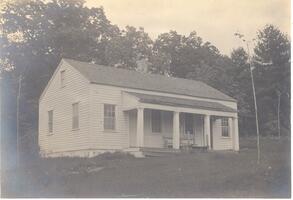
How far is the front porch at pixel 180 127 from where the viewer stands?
1845 cm

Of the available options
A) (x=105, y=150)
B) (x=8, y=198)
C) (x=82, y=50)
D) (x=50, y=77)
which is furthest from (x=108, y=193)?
(x=82, y=50)

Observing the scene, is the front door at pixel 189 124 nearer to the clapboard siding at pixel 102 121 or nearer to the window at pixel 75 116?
the clapboard siding at pixel 102 121

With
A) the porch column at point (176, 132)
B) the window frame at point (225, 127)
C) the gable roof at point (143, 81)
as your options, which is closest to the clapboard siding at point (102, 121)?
the gable roof at point (143, 81)

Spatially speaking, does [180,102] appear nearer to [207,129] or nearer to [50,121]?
[207,129]

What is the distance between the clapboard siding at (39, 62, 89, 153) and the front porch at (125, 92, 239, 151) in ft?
4.93

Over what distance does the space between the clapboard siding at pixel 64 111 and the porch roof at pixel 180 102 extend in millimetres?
1602

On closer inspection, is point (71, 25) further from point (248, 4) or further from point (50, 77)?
point (248, 4)

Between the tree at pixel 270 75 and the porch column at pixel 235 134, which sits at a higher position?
the tree at pixel 270 75

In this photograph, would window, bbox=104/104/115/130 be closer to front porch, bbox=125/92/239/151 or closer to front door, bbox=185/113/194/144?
front porch, bbox=125/92/239/151

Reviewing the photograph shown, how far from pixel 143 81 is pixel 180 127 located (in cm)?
199

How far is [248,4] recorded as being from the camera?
30.7ft

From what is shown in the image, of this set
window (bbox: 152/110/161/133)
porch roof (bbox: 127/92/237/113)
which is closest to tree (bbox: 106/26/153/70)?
porch roof (bbox: 127/92/237/113)

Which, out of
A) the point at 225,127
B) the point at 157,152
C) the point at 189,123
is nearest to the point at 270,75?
the point at 157,152

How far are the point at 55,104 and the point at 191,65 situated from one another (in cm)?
458
